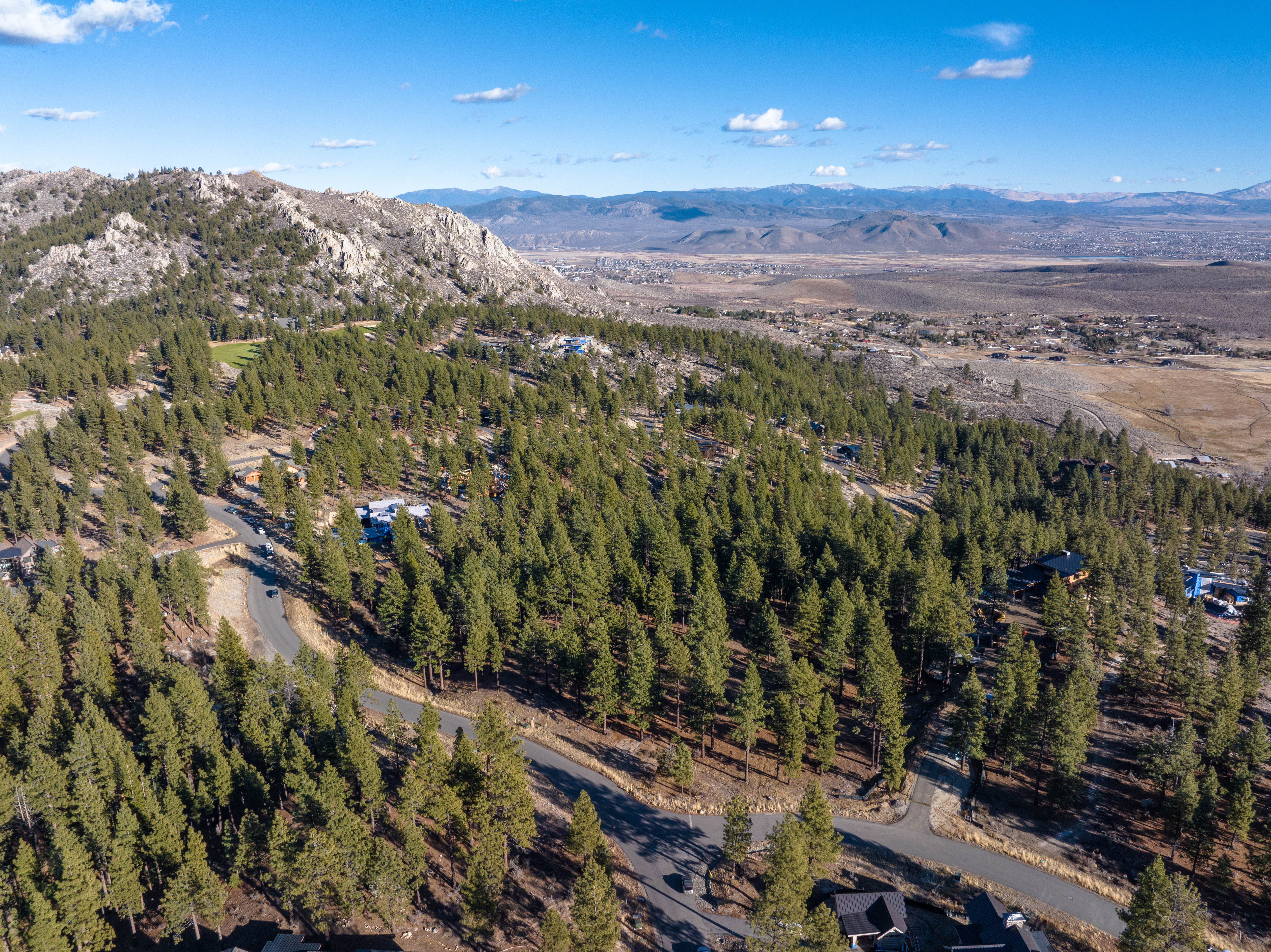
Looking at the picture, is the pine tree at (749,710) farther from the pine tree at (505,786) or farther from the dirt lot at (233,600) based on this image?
the dirt lot at (233,600)

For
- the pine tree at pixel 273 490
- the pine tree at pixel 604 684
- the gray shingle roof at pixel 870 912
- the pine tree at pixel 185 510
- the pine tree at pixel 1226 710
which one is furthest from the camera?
the pine tree at pixel 273 490

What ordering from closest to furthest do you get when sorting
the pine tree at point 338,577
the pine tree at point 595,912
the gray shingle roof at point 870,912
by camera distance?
the pine tree at point 595,912 < the gray shingle roof at point 870,912 < the pine tree at point 338,577

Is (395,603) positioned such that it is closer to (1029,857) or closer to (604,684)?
(604,684)

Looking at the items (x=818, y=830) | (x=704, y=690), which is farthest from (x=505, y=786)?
(x=818, y=830)

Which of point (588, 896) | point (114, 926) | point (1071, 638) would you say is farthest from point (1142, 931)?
point (114, 926)

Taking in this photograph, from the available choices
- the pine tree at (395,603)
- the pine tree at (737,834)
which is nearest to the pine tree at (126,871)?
the pine tree at (395,603)

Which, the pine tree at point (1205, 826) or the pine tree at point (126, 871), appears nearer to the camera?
the pine tree at point (126, 871)
